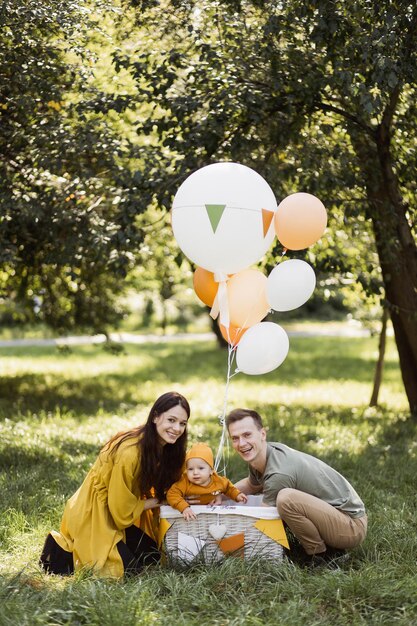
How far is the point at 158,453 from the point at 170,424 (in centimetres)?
16

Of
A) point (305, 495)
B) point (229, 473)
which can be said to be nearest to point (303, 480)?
point (305, 495)

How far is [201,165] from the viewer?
6.46 metres

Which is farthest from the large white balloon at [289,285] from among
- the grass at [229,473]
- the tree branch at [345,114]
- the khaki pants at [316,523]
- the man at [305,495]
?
the tree branch at [345,114]

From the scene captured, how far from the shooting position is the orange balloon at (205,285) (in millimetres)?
4668

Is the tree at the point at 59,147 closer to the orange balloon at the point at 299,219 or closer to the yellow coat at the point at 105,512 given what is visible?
the orange balloon at the point at 299,219

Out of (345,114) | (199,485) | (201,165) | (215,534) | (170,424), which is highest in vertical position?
(345,114)

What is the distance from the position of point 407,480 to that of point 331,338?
14140 mm

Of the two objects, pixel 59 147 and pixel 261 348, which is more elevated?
pixel 59 147

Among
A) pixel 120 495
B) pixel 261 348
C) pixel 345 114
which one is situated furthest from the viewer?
pixel 345 114

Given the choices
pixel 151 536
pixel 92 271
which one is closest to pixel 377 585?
pixel 151 536

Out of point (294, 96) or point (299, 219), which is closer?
point (299, 219)

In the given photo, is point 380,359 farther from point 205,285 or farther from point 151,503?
point 151,503

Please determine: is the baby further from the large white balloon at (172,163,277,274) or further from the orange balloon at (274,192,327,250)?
the orange balloon at (274,192,327,250)

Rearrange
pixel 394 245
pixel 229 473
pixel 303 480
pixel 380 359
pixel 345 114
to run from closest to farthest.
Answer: pixel 303 480
pixel 229 473
pixel 345 114
pixel 394 245
pixel 380 359
